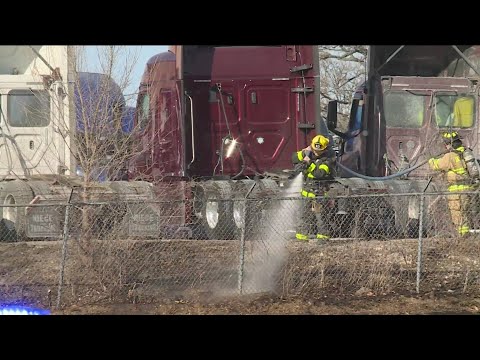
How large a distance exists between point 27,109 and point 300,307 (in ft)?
23.1

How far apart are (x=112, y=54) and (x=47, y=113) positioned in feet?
8.15

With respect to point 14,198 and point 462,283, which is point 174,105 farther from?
point 462,283

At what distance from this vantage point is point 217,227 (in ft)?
36.2

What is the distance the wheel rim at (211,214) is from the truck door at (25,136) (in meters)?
2.81

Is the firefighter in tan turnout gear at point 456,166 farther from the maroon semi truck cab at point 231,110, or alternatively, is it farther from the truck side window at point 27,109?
the truck side window at point 27,109

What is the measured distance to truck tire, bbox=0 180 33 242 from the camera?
10852mm

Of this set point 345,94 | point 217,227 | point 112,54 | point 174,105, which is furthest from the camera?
point 345,94

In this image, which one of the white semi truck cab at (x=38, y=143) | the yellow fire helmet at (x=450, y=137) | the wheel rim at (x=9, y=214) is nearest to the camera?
the white semi truck cab at (x=38, y=143)

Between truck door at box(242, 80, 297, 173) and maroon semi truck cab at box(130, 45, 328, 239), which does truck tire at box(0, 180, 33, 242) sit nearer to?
maroon semi truck cab at box(130, 45, 328, 239)

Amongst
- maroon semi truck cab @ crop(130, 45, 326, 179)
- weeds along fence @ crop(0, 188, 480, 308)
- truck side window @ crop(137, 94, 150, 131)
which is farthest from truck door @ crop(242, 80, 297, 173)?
weeds along fence @ crop(0, 188, 480, 308)

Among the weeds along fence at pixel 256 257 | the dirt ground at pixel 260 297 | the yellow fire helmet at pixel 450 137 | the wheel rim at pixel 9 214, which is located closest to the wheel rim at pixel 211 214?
the weeds along fence at pixel 256 257

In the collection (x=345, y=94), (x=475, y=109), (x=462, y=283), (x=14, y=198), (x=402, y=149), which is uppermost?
(x=345, y=94)

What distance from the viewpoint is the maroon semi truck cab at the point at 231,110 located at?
Answer: 12023 mm
